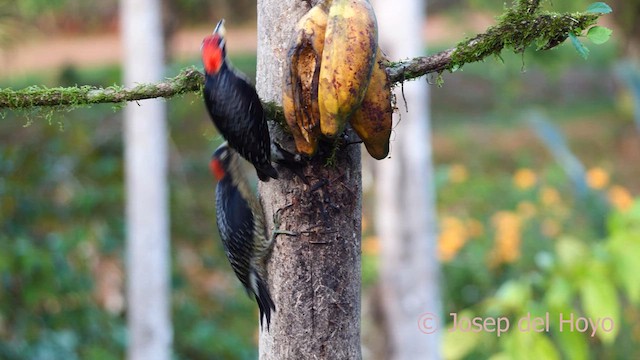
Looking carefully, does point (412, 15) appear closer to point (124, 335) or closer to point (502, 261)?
point (502, 261)

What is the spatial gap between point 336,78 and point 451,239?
347 cm

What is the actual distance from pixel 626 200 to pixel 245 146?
384 cm

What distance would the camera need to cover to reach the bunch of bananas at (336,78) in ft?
3.51

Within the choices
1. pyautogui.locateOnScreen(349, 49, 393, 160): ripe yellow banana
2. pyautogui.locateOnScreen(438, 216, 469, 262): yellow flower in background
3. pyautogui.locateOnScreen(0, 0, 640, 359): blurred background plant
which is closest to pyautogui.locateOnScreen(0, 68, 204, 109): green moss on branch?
pyautogui.locateOnScreen(349, 49, 393, 160): ripe yellow banana

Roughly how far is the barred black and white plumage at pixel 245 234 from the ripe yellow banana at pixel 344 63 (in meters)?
0.26

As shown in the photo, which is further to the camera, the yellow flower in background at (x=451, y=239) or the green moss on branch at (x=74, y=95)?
the yellow flower in background at (x=451, y=239)

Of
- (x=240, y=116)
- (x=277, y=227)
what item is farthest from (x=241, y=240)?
(x=240, y=116)

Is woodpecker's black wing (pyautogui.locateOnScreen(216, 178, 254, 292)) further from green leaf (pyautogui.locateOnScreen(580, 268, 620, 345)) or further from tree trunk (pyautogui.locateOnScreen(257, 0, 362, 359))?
green leaf (pyautogui.locateOnScreen(580, 268, 620, 345))

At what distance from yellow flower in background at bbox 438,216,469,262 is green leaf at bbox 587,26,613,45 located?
11.1 ft

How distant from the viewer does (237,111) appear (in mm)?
1192

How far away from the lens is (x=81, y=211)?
15.0 feet

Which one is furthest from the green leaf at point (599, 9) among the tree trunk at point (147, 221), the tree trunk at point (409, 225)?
the tree trunk at point (147, 221)

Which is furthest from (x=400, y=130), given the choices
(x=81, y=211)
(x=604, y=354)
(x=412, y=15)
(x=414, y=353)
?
(x=81, y=211)

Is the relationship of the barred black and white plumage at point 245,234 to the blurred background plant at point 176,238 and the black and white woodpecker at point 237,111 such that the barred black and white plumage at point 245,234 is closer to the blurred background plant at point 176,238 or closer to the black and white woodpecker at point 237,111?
the black and white woodpecker at point 237,111
